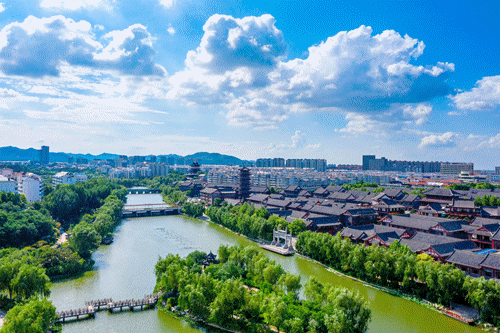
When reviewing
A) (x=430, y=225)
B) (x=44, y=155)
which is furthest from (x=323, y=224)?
(x=44, y=155)

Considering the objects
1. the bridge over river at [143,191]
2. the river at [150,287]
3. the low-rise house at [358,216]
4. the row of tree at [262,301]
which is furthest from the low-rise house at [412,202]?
the bridge over river at [143,191]

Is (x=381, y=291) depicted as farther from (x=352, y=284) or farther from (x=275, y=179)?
(x=275, y=179)

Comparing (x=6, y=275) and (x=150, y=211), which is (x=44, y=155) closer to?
(x=150, y=211)

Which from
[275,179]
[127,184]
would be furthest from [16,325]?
[127,184]

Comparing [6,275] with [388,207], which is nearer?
[6,275]

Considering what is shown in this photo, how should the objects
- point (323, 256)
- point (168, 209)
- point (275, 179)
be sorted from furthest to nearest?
point (275, 179) → point (168, 209) → point (323, 256)

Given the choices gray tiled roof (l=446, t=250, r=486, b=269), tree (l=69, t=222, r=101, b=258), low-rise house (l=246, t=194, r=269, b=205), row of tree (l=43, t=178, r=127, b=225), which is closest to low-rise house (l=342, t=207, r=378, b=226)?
low-rise house (l=246, t=194, r=269, b=205)
